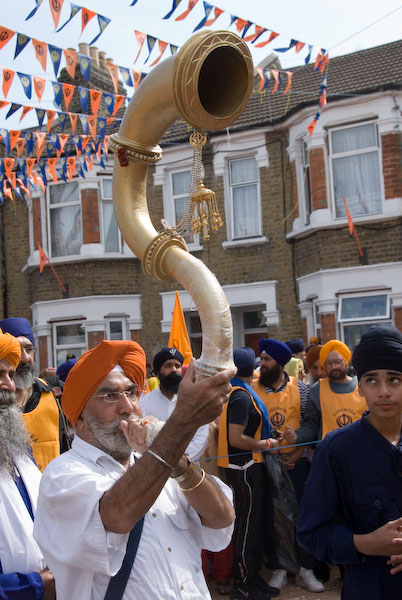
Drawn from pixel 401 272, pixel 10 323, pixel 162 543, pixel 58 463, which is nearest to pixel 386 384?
pixel 162 543

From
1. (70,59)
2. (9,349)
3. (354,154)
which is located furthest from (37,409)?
(354,154)

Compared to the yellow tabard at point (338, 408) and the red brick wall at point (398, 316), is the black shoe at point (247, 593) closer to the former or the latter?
the yellow tabard at point (338, 408)

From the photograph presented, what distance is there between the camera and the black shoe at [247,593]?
214 inches

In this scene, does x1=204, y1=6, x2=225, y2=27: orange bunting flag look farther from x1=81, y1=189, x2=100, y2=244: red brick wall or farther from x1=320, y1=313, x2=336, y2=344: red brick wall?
Answer: x1=81, y1=189, x2=100, y2=244: red brick wall

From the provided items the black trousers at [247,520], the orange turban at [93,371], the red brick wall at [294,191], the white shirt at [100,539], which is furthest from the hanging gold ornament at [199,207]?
the red brick wall at [294,191]

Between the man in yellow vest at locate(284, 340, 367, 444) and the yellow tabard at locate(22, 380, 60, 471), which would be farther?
the man in yellow vest at locate(284, 340, 367, 444)

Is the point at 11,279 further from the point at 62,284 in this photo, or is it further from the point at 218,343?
the point at 218,343

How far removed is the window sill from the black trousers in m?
9.25

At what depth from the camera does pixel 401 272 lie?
500 inches

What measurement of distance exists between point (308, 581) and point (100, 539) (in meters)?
4.18

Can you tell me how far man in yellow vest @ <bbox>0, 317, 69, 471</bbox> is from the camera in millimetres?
4273

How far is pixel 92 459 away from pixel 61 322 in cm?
1441

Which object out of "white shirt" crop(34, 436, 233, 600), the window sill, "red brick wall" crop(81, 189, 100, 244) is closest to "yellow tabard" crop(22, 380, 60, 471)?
"white shirt" crop(34, 436, 233, 600)

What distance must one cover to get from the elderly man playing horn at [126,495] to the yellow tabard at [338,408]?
3449mm
